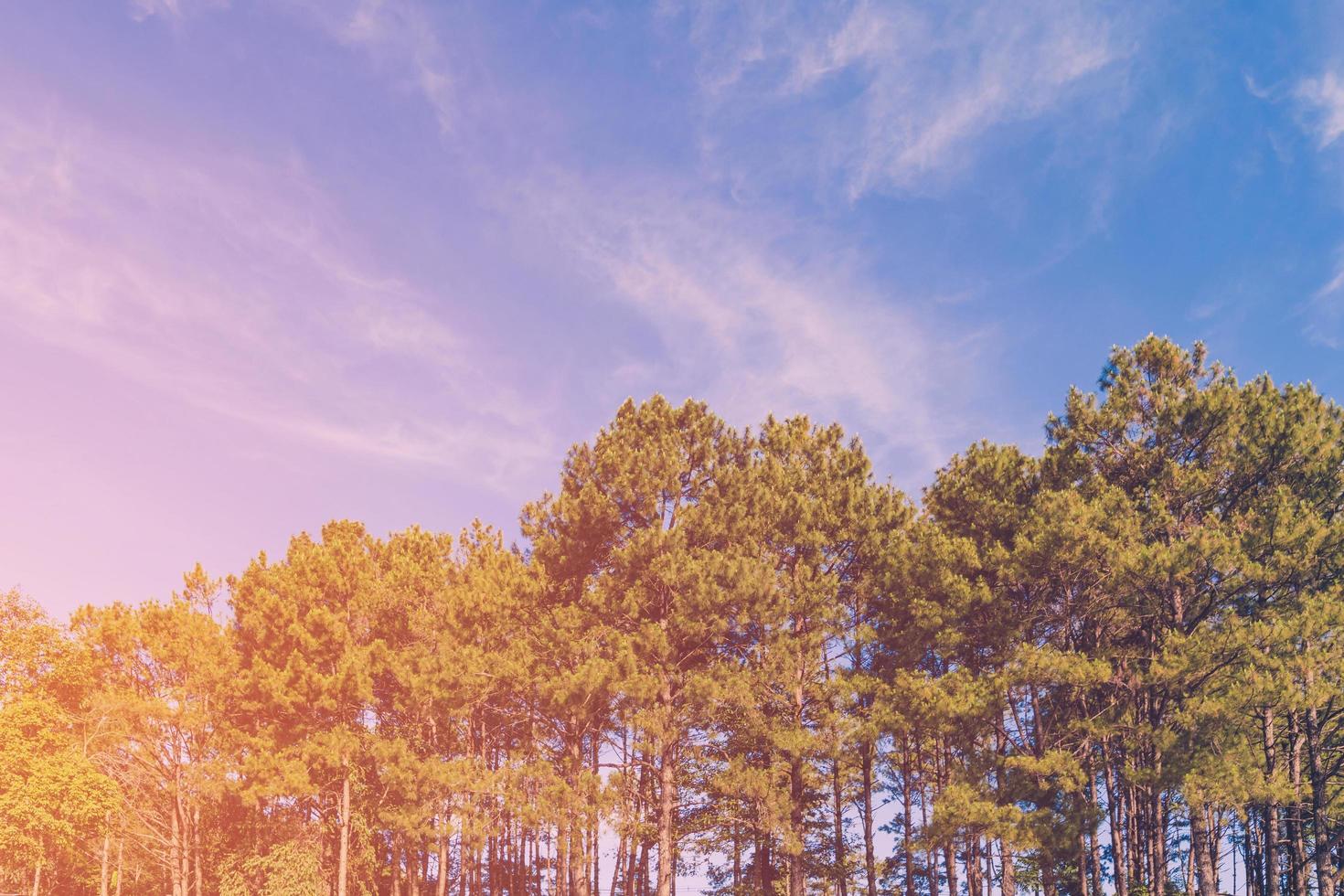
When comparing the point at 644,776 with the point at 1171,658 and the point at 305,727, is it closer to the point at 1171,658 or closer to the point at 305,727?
the point at 305,727

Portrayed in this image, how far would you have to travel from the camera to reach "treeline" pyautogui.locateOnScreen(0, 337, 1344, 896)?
20.1 m

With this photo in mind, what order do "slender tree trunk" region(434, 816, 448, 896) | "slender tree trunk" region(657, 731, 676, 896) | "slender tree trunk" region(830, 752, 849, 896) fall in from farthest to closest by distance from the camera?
"slender tree trunk" region(434, 816, 448, 896) < "slender tree trunk" region(830, 752, 849, 896) < "slender tree trunk" region(657, 731, 676, 896)

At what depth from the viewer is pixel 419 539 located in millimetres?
35750

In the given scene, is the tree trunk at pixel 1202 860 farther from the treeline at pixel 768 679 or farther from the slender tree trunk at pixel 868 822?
the slender tree trunk at pixel 868 822

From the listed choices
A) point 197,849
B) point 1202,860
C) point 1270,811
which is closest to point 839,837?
point 1202,860

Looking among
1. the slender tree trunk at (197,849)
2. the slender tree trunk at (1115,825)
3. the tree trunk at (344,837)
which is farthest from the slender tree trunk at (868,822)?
the slender tree trunk at (197,849)

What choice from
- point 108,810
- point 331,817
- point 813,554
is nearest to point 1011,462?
point 813,554

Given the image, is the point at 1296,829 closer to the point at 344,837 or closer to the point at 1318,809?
the point at 1318,809

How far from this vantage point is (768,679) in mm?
24016

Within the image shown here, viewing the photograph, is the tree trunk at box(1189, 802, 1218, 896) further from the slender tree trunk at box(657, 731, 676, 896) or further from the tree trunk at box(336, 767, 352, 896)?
the tree trunk at box(336, 767, 352, 896)

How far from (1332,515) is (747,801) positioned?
17609 millimetres

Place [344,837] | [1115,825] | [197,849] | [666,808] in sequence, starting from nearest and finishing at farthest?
[1115,825]
[666,808]
[344,837]
[197,849]

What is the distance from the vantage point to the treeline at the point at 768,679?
20109 millimetres

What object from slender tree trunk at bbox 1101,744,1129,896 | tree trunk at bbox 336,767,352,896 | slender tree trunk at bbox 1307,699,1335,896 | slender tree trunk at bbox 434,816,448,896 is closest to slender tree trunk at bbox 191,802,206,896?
tree trunk at bbox 336,767,352,896
